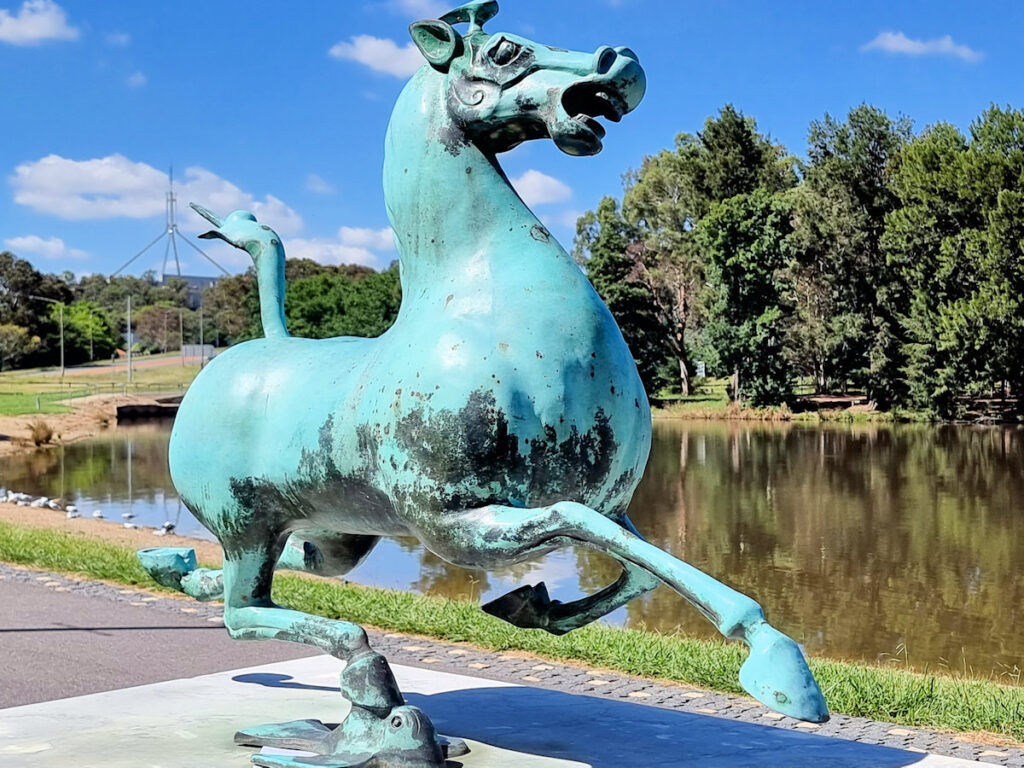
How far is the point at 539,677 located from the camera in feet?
24.3

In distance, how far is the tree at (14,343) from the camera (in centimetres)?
8125

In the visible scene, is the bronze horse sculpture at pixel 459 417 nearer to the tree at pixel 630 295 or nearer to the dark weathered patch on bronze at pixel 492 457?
the dark weathered patch on bronze at pixel 492 457

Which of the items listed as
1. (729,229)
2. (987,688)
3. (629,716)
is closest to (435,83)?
(629,716)

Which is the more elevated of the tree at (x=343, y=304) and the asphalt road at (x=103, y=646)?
the tree at (x=343, y=304)

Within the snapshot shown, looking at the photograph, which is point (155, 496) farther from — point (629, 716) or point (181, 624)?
point (629, 716)

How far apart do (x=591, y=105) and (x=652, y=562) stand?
1.60 m

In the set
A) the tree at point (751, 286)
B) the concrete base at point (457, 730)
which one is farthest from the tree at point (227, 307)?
the concrete base at point (457, 730)

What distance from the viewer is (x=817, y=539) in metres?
17.6

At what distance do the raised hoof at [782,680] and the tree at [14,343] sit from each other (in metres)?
87.0

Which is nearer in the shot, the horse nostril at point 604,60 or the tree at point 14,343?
the horse nostril at point 604,60

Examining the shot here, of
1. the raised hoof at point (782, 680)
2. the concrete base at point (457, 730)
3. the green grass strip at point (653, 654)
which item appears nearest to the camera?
the raised hoof at point (782, 680)

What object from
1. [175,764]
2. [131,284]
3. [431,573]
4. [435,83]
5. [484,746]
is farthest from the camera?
[131,284]

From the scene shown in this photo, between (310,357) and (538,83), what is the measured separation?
4.98ft

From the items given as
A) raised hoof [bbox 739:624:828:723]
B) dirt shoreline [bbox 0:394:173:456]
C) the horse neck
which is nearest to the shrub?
dirt shoreline [bbox 0:394:173:456]
